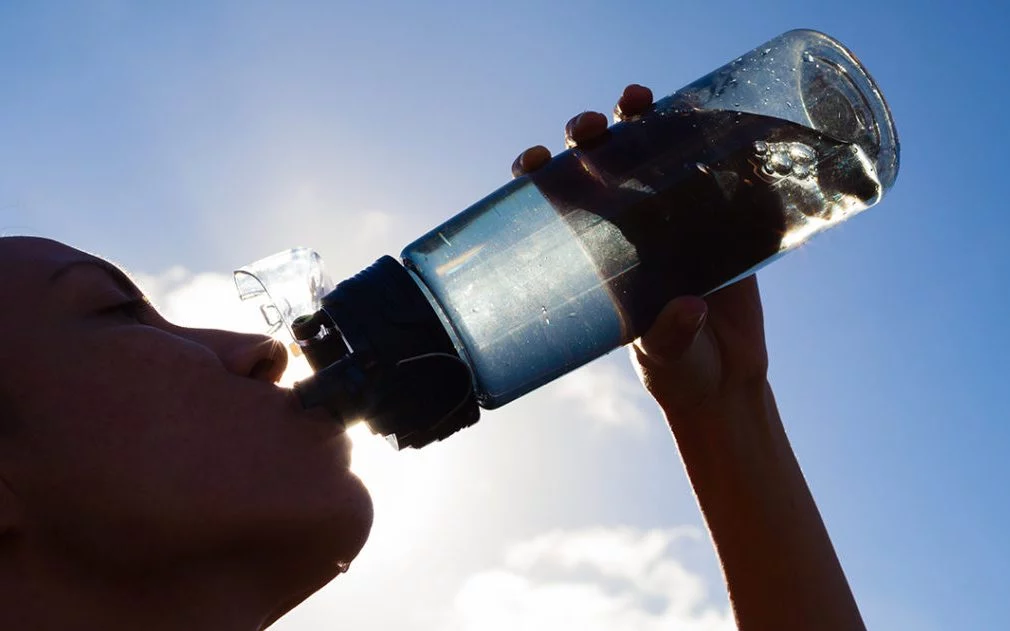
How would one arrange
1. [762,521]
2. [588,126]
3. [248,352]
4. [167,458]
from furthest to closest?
[762,521]
[588,126]
[248,352]
[167,458]

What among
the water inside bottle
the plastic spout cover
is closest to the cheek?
the plastic spout cover

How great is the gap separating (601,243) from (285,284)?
63 centimetres

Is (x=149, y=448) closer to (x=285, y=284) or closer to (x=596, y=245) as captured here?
(x=285, y=284)

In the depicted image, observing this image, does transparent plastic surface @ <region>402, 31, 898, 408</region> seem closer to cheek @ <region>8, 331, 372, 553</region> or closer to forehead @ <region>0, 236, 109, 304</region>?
cheek @ <region>8, 331, 372, 553</region>

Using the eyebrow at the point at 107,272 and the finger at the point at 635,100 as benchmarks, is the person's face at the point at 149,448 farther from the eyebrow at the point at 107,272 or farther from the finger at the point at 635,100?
the finger at the point at 635,100

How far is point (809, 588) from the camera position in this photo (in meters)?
Answer: 1.68

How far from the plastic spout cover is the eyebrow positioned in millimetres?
191

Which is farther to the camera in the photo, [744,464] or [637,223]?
[744,464]

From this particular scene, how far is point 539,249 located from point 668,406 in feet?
1.83

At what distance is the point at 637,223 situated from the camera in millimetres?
1538

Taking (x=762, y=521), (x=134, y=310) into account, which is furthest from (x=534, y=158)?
(x=762, y=521)

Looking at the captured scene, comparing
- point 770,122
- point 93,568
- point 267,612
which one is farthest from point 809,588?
point 93,568

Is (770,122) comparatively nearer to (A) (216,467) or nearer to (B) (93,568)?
(A) (216,467)

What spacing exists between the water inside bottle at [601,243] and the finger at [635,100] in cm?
5
